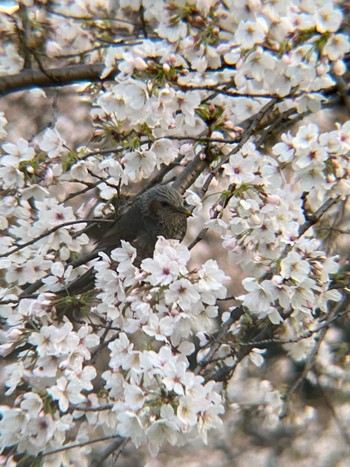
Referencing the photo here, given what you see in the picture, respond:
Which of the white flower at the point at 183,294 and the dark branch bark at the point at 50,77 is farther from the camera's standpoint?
the dark branch bark at the point at 50,77

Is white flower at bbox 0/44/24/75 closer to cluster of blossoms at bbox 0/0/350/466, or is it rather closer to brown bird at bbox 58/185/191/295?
cluster of blossoms at bbox 0/0/350/466

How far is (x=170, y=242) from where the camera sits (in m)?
3.01

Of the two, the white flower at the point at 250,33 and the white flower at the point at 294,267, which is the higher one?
the white flower at the point at 250,33

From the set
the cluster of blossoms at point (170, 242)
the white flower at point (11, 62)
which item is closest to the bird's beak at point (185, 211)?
the cluster of blossoms at point (170, 242)

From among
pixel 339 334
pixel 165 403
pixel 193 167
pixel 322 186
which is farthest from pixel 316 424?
pixel 165 403

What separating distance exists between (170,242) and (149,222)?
4.71 feet

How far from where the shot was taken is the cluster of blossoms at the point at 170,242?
9.11 ft

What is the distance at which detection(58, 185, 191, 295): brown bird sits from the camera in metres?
4.13

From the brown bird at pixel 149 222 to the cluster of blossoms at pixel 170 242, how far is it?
16.7 inches

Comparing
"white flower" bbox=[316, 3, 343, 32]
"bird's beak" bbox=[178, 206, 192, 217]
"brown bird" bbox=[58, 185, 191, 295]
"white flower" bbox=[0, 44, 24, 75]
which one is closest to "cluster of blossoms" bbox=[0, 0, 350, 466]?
"white flower" bbox=[316, 3, 343, 32]

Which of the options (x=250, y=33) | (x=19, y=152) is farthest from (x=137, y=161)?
(x=250, y=33)

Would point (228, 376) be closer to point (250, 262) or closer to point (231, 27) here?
point (250, 262)

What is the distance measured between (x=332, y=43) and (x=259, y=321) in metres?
1.73

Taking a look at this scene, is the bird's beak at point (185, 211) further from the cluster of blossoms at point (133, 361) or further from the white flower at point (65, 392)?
the white flower at point (65, 392)
